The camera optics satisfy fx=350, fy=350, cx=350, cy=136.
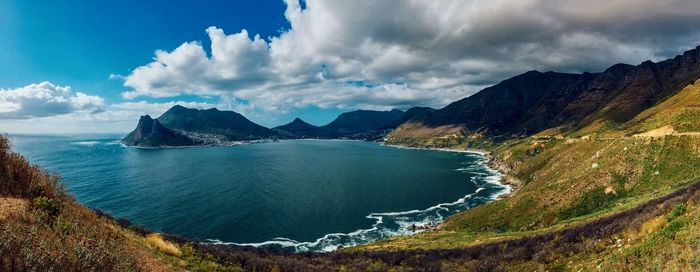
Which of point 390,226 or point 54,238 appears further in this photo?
point 390,226

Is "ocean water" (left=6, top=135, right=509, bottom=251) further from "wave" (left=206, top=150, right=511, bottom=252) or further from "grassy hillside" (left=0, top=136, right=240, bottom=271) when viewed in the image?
"grassy hillside" (left=0, top=136, right=240, bottom=271)

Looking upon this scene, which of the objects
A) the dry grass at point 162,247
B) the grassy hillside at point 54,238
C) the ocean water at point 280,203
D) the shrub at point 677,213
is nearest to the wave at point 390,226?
the ocean water at point 280,203

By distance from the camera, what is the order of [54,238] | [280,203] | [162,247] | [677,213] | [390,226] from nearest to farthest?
[54,238] → [677,213] → [162,247] → [390,226] → [280,203]

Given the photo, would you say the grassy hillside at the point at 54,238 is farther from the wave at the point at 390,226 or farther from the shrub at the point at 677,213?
the wave at the point at 390,226

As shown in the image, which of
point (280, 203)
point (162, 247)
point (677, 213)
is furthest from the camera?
point (280, 203)

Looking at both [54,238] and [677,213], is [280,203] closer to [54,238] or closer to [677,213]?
[54,238]

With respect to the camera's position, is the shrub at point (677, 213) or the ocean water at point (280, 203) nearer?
the shrub at point (677, 213)

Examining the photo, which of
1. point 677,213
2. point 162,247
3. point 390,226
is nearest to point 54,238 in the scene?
point 162,247

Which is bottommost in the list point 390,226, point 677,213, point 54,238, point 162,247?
point 390,226

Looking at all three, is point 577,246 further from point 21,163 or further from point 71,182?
point 71,182

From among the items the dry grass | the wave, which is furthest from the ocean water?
the dry grass

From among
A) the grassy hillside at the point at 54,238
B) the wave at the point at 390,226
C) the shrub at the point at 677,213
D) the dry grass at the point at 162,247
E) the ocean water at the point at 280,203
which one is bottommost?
the wave at the point at 390,226
